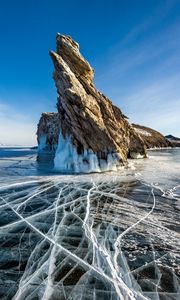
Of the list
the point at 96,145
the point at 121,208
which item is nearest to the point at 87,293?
the point at 121,208

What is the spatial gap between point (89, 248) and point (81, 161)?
1765 cm

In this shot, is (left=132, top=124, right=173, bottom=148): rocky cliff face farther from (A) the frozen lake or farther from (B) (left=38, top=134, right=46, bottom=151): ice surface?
(A) the frozen lake

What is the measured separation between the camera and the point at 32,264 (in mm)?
5953

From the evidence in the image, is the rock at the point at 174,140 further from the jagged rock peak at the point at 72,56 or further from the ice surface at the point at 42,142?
the jagged rock peak at the point at 72,56

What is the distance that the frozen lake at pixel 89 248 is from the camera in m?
5.02

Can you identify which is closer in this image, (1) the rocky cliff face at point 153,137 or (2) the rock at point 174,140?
(1) the rocky cliff face at point 153,137

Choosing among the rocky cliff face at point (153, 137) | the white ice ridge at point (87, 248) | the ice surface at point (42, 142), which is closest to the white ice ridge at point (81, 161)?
the white ice ridge at point (87, 248)

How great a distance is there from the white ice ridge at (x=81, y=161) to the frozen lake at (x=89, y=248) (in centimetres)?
1107

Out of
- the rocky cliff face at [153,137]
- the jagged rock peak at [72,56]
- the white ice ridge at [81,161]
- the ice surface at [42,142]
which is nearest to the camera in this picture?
the white ice ridge at [81,161]

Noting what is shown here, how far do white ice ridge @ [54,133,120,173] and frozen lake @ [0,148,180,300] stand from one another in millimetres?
11072

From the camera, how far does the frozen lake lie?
5023mm

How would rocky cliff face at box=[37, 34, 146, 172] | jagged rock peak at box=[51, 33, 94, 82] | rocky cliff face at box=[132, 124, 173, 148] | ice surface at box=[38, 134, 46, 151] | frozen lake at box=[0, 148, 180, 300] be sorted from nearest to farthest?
frozen lake at box=[0, 148, 180, 300] → rocky cliff face at box=[37, 34, 146, 172] → jagged rock peak at box=[51, 33, 94, 82] → ice surface at box=[38, 134, 46, 151] → rocky cliff face at box=[132, 124, 173, 148]

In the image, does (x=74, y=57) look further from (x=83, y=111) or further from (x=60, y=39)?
(x=83, y=111)

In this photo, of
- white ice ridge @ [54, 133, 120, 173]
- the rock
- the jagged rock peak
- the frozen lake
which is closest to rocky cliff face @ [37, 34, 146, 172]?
white ice ridge @ [54, 133, 120, 173]
